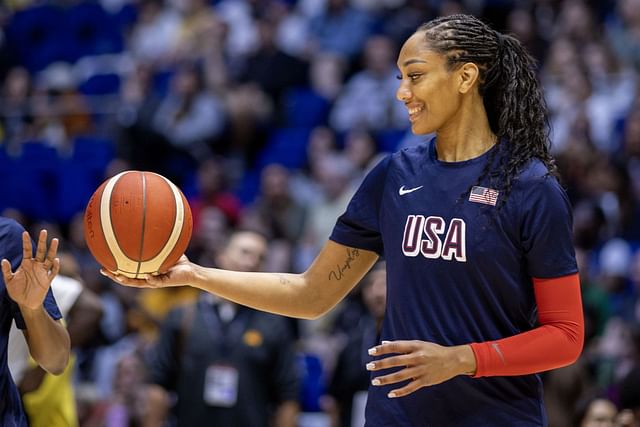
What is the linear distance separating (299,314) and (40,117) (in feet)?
35.8

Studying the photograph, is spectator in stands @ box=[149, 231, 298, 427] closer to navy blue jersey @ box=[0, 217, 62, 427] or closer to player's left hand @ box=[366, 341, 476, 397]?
navy blue jersey @ box=[0, 217, 62, 427]

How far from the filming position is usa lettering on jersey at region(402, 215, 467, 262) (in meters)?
3.63

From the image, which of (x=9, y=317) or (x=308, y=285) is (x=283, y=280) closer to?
(x=308, y=285)

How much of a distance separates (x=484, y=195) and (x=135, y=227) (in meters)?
1.20

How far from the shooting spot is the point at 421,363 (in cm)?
330

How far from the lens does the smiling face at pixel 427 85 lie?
371cm

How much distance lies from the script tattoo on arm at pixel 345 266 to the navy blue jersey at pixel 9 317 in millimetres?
1022

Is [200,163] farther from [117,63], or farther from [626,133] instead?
[626,133]

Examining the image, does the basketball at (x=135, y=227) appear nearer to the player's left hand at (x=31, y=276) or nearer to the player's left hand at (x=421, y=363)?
the player's left hand at (x=31, y=276)

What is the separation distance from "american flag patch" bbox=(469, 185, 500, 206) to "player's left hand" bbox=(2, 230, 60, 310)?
1423 millimetres

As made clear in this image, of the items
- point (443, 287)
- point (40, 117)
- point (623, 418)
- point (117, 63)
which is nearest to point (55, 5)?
point (117, 63)

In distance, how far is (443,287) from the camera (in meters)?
3.66

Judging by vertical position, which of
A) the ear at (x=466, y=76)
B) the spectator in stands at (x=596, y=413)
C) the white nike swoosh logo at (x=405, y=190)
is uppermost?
the ear at (x=466, y=76)

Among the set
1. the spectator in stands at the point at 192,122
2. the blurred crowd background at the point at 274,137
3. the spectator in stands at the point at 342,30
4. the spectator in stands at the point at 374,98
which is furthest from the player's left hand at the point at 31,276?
the spectator in stands at the point at 342,30
